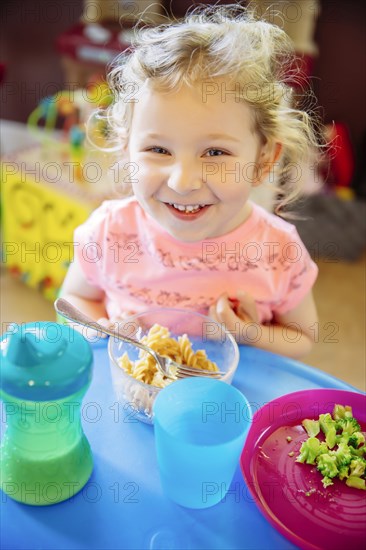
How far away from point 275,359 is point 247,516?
295mm

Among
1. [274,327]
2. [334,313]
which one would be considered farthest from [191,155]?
[334,313]

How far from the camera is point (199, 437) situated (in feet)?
2.30

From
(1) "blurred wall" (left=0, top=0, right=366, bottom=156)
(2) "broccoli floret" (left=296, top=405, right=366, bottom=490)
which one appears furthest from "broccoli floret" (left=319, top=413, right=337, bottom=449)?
(1) "blurred wall" (left=0, top=0, right=366, bottom=156)

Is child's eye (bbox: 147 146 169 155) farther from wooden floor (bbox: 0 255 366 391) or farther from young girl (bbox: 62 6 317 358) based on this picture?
wooden floor (bbox: 0 255 366 391)

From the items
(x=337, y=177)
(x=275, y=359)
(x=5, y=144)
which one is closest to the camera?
(x=275, y=359)

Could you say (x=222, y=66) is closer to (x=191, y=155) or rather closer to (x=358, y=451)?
(x=191, y=155)

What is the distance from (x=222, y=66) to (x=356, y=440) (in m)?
0.55

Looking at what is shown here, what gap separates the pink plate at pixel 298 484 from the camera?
28.3 inches

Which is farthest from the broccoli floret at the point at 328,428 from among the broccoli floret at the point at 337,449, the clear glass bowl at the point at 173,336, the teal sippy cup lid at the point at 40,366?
the teal sippy cup lid at the point at 40,366

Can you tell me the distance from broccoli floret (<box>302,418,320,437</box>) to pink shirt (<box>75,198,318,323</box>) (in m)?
0.30

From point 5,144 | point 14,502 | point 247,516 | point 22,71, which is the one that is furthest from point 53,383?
point 22,71

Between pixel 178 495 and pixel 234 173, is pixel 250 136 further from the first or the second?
pixel 178 495

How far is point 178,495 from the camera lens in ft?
2.44

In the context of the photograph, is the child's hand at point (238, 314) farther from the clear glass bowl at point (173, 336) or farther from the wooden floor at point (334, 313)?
the wooden floor at point (334, 313)
